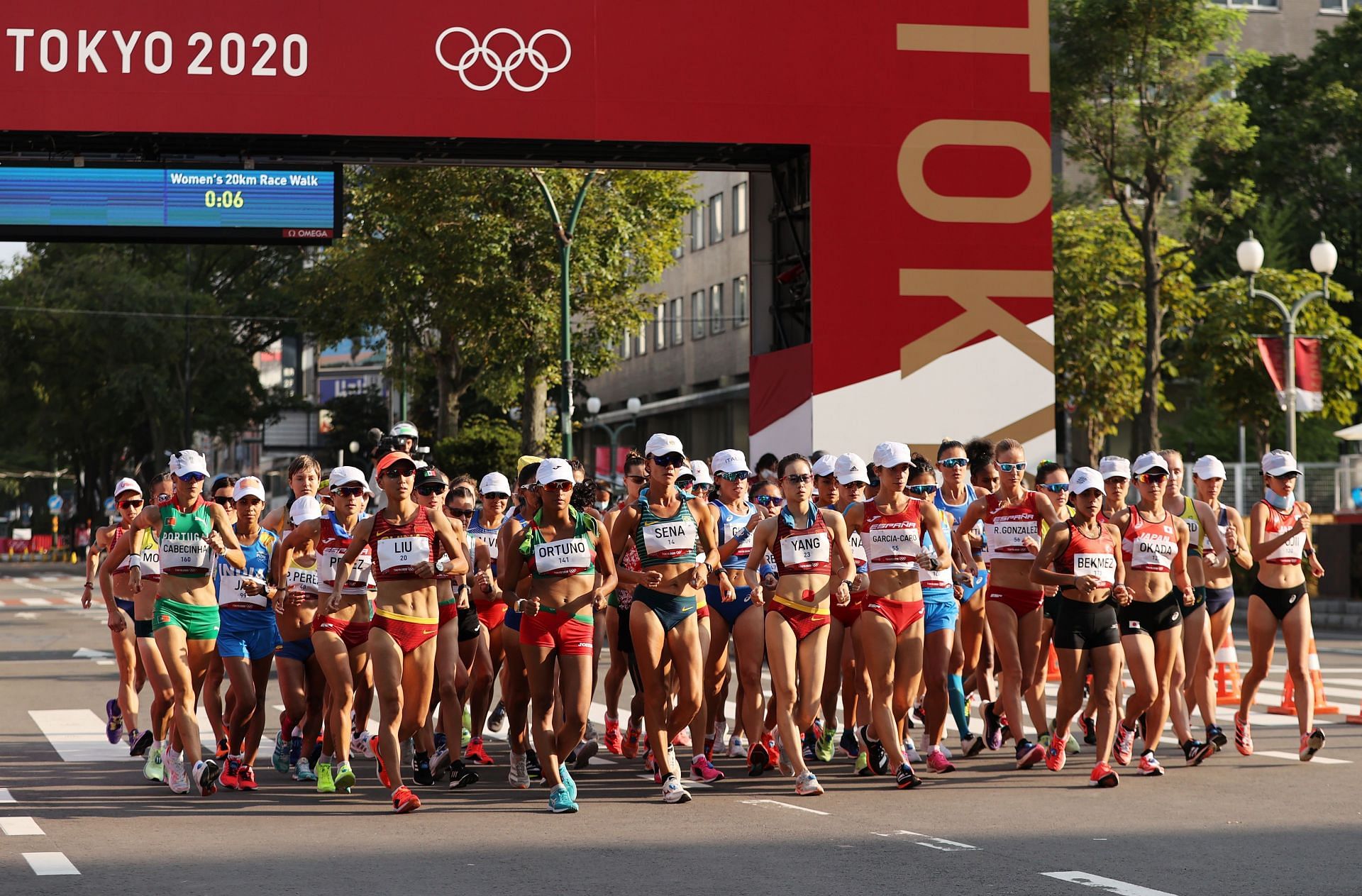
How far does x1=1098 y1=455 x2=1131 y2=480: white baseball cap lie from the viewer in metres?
12.2

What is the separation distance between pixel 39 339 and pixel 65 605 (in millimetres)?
26778

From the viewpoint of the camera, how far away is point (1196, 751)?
41.8ft

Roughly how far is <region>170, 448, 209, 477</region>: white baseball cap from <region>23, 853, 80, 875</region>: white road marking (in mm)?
2900

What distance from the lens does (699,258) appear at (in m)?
69.6

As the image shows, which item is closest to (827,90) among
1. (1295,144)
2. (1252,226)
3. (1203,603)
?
(1203,603)

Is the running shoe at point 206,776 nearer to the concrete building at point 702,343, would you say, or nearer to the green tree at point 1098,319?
the green tree at point 1098,319

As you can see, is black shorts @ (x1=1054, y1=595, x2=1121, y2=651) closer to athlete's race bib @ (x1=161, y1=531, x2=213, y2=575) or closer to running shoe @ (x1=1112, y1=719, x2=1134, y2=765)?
running shoe @ (x1=1112, y1=719, x2=1134, y2=765)

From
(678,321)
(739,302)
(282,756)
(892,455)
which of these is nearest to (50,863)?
(282,756)

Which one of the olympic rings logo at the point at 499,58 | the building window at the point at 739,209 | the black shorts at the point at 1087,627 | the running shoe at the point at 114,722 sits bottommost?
the running shoe at the point at 114,722

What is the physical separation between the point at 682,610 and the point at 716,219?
56978mm

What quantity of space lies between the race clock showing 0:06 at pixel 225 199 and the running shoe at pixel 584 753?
10.1 m

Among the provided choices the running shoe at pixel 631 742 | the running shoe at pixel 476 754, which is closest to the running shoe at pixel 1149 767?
the running shoe at pixel 631 742

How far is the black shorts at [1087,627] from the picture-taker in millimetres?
11930

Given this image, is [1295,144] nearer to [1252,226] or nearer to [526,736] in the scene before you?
[1252,226]
